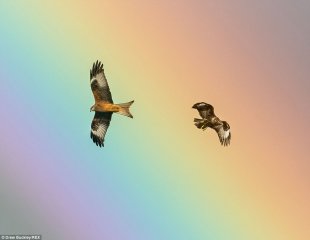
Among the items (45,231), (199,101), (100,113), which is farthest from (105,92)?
(45,231)

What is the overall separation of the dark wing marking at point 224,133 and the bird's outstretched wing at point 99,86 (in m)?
0.90

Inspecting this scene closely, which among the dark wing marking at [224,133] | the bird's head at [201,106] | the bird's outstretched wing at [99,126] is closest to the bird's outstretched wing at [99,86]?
the bird's outstretched wing at [99,126]

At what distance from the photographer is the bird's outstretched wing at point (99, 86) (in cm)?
447

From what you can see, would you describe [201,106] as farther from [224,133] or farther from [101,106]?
[101,106]

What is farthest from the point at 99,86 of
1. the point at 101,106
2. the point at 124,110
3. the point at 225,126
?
the point at 225,126

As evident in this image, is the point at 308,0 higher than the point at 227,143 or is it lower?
higher

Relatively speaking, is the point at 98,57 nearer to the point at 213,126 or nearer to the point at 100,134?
the point at 100,134

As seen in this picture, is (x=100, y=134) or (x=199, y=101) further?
(x=199, y=101)

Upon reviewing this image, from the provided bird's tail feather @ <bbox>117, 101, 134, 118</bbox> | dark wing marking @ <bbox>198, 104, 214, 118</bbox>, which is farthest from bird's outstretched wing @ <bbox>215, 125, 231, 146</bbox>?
bird's tail feather @ <bbox>117, 101, 134, 118</bbox>

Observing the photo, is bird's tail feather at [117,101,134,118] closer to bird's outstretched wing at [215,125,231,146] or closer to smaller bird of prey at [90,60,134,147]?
smaller bird of prey at [90,60,134,147]

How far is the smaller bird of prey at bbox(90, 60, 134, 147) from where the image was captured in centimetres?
447

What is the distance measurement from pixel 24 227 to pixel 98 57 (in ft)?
4.87

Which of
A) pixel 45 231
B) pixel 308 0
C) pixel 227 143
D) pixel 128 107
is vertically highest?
pixel 308 0

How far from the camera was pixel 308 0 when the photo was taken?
5.06 m
